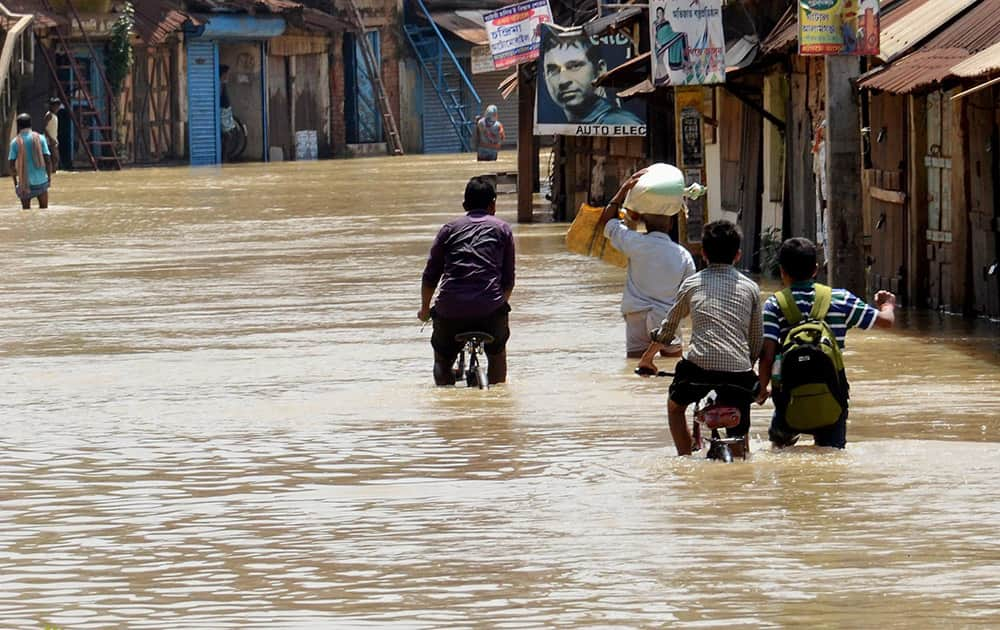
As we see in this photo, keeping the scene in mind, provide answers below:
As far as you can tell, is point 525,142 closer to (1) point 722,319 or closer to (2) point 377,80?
(1) point 722,319

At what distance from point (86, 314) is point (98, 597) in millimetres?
10727

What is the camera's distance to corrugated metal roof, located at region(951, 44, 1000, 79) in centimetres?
1305

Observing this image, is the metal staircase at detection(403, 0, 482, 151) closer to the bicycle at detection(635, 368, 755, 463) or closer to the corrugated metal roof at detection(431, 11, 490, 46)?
the corrugated metal roof at detection(431, 11, 490, 46)

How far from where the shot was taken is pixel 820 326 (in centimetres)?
897

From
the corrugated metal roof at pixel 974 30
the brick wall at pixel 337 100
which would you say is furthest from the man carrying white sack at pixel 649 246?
the brick wall at pixel 337 100

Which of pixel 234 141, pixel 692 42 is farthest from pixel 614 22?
pixel 234 141

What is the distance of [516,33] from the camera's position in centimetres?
2831

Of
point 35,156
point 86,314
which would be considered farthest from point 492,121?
point 86,314

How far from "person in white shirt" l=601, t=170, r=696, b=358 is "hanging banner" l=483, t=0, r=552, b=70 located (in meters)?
16.2

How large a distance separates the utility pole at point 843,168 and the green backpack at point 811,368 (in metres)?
5.97

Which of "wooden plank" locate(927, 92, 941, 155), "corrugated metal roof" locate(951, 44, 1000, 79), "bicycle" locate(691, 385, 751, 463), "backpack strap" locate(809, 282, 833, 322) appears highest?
"corrugated metal roof" locate(951, 44, 1000, 79)

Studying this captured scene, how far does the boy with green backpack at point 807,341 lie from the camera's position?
8938mm

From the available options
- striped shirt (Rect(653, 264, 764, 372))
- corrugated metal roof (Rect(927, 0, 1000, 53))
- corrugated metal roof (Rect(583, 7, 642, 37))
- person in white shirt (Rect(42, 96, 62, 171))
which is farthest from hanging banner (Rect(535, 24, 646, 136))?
striped shirt (Rect(653, 264, 764, 372))

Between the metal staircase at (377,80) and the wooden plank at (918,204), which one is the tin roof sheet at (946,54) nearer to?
the wooden plank at (918,204)
